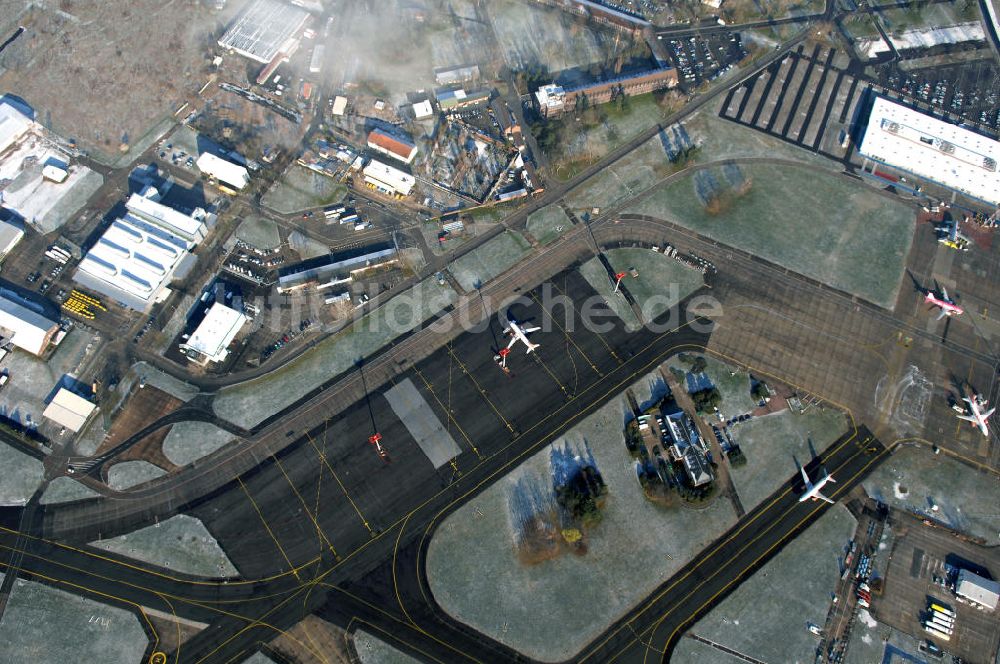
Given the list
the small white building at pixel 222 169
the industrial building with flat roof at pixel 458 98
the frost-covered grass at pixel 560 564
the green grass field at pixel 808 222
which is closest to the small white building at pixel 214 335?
the small white building at pixel 222 169

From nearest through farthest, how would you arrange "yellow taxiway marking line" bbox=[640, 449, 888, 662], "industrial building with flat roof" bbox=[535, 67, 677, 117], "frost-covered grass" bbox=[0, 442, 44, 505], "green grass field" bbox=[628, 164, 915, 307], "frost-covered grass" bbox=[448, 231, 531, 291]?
1. "yellow taxiway marking line" bbox=[640, 449, 888, 662]
2. "frost-covered grass" bbox=[0, 442, 44, 505]
3. "frost-covered grass" bbox=[448, 231, 531, 291]
4. "green grass field" bbox=[628, 164, 915, 307]
5. "industrial building with flat roof" bbox=[535, 67, 677, 117]

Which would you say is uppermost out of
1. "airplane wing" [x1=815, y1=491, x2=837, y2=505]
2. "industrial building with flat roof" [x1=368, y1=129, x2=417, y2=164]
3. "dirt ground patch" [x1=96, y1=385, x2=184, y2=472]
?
"industrial building with flat roof" [x1=368, y1=129, x2=417, y2=164]

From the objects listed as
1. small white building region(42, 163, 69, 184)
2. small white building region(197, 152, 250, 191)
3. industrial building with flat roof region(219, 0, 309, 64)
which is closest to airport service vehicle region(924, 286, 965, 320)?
small white building region(197, 152, 250, 191)

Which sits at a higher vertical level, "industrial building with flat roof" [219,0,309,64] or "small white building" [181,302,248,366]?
"industrial building with flat roof" [219,0,309,64]

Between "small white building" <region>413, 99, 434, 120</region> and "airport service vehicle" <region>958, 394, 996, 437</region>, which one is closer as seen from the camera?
"airport service vehicle" <region>958, 394, 996, 437</region>

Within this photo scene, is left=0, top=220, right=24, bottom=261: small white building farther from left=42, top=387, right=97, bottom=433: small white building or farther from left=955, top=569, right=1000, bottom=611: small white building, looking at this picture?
left=955, top=569, right=1000, bottom=611: small white building

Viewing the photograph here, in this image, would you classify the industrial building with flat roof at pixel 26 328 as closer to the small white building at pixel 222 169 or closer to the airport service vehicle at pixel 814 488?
the small white building at pixel 222 169

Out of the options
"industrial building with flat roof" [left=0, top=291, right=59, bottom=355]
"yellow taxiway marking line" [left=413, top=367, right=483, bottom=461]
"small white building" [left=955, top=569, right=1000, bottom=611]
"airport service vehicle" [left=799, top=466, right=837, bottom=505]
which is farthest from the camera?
"industrial building with flat roof" [left=0, top=291, right=59, bottom=355]
